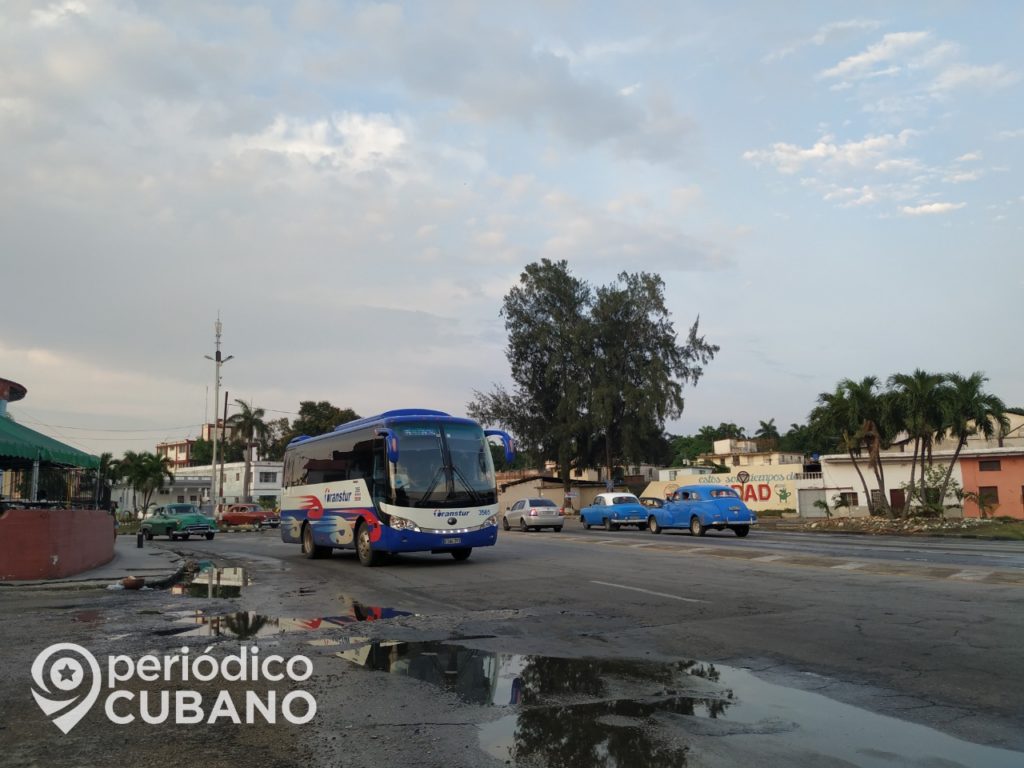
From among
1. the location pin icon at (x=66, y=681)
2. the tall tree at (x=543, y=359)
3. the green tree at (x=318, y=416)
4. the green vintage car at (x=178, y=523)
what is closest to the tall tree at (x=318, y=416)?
the green tree at (x=318, y=416)

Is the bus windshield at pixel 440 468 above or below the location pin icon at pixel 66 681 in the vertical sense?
above

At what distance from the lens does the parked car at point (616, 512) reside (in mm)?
36719

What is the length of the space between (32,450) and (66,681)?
14.6 meters

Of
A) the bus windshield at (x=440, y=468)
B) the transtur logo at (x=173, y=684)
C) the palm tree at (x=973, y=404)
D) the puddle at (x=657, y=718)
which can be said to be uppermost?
the palm tree at (x=973, y=404)

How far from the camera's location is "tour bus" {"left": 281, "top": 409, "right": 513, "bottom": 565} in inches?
709

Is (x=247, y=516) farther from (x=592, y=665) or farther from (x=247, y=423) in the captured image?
(x=592, y=665)

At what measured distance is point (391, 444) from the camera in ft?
57.8

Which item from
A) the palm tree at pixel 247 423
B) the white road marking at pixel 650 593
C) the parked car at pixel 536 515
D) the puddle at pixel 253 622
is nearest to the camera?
the puddle at pixel 253 622

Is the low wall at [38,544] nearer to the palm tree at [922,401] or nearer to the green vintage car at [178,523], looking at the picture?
the green vintage car at [178,523]

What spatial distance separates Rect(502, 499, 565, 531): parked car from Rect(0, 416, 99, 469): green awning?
18699mm

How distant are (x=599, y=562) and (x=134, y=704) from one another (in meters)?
13.0

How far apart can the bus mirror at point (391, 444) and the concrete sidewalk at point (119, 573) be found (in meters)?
5.08

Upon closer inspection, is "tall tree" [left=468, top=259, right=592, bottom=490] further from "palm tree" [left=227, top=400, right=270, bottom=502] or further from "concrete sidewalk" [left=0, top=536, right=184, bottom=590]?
"concrete sidewalk" [left=0, top=536, right=184, bottom=590]

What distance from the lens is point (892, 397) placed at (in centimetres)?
3788
